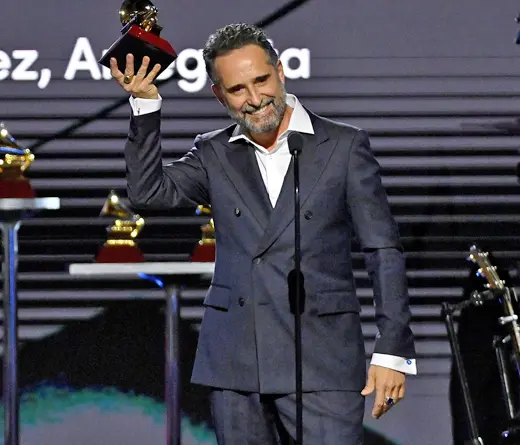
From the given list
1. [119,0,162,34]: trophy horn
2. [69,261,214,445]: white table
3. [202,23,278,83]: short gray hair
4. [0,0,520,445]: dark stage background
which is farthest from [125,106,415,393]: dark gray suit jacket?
[0,0,520,445]: dark stage background

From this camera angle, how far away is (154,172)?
3.20 metres

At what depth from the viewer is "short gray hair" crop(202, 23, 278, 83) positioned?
319 cm

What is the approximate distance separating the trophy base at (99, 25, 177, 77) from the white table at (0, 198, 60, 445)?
6.47ft

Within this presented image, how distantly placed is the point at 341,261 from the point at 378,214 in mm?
168

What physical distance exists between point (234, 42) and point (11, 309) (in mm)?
2346

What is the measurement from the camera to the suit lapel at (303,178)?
311 cm

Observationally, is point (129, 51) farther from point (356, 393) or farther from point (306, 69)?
point (306, 69)

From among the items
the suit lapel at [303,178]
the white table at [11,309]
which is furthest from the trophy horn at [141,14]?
the white table at [11,309]

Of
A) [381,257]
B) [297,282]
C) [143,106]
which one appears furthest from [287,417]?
[143,106]

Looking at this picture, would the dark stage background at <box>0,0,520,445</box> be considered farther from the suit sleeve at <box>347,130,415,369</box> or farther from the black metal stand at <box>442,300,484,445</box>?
the suit sleeve at <box>347,130,415,369</box>

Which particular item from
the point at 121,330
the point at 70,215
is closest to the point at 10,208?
the point at 70,215

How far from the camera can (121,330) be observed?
5.61 m

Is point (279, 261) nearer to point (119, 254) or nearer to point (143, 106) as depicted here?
point (143, 106)

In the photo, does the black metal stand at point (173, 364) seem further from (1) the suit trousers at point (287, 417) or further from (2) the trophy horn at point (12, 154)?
(1) the suit trousers at point (287, 417)
